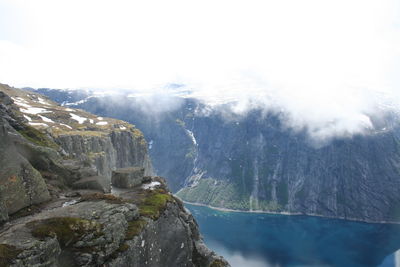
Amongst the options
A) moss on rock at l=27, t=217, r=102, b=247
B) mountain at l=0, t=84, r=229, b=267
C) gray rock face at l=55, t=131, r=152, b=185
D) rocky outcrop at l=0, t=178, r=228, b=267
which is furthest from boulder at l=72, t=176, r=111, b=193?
gray rock face at l=55, t=131, r=152, b=185

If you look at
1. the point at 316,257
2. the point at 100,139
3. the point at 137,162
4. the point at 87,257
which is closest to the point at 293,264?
the point at 316,257

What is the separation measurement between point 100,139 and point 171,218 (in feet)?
266

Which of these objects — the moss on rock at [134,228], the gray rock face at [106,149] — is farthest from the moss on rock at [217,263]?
the gray rock face at [106,149]

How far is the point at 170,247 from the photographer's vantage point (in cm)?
2044

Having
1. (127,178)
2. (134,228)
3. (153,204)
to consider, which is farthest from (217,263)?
(127,178)

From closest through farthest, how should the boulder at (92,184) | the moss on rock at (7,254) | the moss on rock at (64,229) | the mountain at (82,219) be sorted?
the moss on rock at (7,254), the mountain at (82,219), the moss on rock at (64,229), the boulder at (92,184)

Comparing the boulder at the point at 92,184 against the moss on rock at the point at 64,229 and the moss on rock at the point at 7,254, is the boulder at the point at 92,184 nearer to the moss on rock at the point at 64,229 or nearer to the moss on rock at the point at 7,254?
the moss on rock at the point at 64,229

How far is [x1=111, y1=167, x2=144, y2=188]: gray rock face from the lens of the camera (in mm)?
27688

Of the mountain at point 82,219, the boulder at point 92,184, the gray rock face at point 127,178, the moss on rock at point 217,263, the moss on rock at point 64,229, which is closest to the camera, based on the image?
the mountain at point 82,219

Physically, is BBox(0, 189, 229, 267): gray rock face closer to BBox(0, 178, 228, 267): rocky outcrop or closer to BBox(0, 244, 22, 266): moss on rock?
BBox(0, 178, 228, 267): rocky outcrop

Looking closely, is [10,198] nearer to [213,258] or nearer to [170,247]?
[170,247]

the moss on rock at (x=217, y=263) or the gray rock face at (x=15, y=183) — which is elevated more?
the gray rock face at (x=15, y=183)

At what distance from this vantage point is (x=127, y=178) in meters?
27.7

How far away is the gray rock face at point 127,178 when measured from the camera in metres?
27.7
